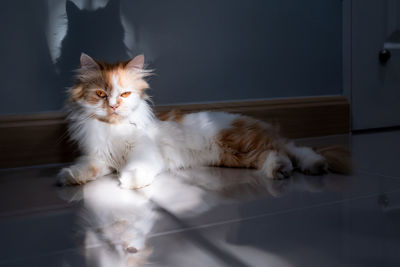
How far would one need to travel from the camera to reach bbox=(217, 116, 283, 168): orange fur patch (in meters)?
1.57

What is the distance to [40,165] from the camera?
182cm

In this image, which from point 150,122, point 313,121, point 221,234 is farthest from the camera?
point 313,121

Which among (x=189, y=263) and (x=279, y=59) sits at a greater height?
(x=279, y=59)

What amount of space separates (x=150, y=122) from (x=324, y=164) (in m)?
0.72

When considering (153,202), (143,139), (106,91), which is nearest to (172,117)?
(143,139)

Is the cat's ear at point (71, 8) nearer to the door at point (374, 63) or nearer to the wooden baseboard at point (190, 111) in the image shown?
the wooden baseboard at point (190, 111)

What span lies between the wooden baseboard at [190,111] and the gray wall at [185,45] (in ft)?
0.19

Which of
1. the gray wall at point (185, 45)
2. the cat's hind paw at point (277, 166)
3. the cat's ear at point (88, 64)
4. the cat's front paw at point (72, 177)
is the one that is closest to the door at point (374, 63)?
the gray wall at point (185, 45)

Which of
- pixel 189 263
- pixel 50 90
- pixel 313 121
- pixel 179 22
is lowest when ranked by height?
pixel 313 121

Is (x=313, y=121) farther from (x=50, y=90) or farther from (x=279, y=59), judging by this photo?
(x=50, y=90)

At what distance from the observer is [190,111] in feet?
6.86

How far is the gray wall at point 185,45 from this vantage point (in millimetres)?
1767

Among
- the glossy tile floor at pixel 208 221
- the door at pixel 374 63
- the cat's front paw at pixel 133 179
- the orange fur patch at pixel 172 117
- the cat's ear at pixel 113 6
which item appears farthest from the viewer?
the door at pixel 374 63

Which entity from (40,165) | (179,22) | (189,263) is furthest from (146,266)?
(179,22)
